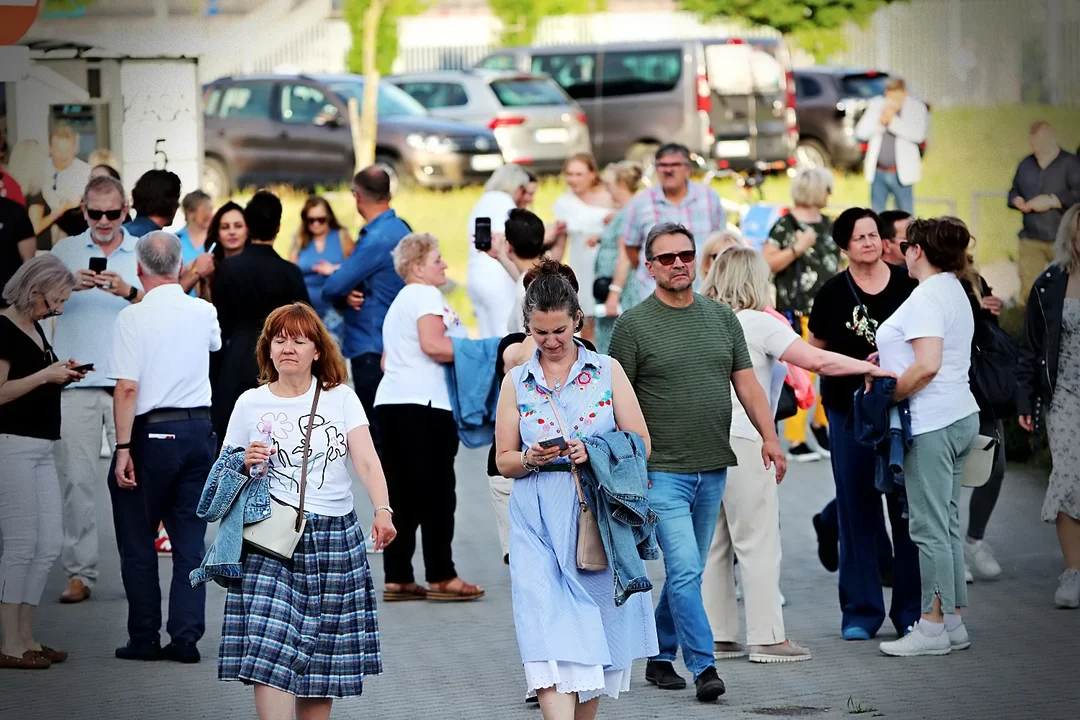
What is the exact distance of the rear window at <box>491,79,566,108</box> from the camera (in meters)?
23.5

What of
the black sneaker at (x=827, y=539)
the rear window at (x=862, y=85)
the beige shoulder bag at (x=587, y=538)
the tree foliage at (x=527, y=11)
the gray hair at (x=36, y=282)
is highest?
the tree foliage at (x=527, y=11)

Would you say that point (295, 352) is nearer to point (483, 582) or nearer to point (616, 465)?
point (616, 465)

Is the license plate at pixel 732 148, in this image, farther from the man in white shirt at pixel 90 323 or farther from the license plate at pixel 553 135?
the man in white shirt at pixel 90 323

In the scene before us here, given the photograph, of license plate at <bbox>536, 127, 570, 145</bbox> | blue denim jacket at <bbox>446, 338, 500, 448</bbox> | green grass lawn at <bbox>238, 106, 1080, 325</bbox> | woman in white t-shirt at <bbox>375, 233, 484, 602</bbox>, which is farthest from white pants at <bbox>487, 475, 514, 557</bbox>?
license plate at <bbox>536, 127, 570, 145</bbox>

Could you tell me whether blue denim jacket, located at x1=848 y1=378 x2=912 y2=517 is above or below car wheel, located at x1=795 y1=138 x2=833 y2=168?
below

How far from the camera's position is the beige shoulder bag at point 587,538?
5867 millimetres

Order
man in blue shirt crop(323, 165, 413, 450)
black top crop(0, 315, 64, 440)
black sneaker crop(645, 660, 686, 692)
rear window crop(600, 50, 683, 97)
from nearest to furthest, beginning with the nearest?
1. black sneaker crop(645, 660, 686, 692)
2. black top crop(0, 315, 64, 440)
3. man in blue shirt crop(323, 165, 413, 450)
4. rear window crop(600, 50, 683, 97)

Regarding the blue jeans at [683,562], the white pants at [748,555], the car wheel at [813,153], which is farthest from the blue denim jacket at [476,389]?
the car wheel at [813,153]

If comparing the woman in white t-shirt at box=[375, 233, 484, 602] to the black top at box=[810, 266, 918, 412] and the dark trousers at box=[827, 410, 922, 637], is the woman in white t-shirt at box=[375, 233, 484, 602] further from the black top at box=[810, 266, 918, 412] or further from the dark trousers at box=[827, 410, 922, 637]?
the dark trousers at box=[827, 410, 922, 637]

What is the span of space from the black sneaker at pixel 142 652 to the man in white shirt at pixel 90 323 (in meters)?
1.34

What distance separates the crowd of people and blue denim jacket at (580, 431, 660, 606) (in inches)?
0.4

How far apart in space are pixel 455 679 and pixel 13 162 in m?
3.89

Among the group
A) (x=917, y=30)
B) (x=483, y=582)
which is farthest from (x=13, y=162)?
(x=917, y=30)

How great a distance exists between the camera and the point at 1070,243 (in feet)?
27.9
